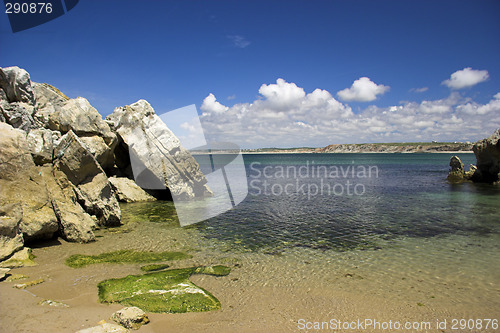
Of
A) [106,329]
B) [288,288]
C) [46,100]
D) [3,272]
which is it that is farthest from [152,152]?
[106,329]

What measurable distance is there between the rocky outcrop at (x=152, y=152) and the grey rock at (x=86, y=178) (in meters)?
7.63

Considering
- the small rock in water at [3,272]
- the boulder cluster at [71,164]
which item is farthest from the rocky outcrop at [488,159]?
the small rock in water at [3,272]

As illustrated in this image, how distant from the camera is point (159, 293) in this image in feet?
23.7

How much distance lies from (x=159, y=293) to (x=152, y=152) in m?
16.7

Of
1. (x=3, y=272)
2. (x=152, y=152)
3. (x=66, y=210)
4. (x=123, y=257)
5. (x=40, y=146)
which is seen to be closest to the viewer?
(x=3, y=272)

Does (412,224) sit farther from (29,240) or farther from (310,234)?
(29,240)

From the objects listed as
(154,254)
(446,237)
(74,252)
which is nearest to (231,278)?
(154,254)

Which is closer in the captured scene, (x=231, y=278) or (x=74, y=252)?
(x=231, y=278)

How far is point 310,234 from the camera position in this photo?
13.8 metres

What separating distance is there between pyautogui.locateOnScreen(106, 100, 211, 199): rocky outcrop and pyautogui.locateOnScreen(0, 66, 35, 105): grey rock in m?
7.08

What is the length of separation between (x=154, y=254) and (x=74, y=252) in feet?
9.51

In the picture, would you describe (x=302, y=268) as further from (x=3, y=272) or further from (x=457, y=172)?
(x=457, y=172)

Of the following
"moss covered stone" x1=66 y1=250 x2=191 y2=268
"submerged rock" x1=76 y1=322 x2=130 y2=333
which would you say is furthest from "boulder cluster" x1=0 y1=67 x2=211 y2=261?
"submerged rock" x1=76 y1=322 x2=130 y2=333

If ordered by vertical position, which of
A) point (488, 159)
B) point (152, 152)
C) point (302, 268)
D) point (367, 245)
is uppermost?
point (152, 152)
